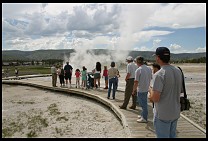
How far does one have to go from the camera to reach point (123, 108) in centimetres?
909

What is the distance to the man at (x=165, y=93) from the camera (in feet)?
12.7

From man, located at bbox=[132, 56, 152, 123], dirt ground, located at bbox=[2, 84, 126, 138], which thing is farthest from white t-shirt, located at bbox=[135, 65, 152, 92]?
dirt ground, located at bbox=[2, 84, 126, 138]

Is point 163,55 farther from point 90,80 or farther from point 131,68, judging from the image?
point 90,80

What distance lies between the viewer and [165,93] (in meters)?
3.94

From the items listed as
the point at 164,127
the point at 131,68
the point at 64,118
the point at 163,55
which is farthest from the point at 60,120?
the point at 163,55

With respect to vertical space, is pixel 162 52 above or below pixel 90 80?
above

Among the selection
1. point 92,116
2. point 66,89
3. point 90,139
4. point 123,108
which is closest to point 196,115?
point 123,108

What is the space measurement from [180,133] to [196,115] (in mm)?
3827

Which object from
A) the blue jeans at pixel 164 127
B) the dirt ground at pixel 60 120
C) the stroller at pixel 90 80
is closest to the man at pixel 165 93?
the blue jeans at pixel 164 127

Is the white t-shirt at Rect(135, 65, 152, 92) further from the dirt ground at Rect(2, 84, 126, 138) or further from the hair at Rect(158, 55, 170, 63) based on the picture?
the hair at Rect(158, 55, 170, 63)

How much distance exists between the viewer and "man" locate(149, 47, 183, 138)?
388cm

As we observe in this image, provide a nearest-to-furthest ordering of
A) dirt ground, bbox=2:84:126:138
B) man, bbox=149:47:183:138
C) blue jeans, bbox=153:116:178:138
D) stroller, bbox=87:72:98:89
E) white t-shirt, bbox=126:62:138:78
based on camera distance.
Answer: man, bbox=149:47:183:138
blue jeans, bbox=153:116:178:138
dirt ground, bbox=2:84:126:138
white t-shirt, bbox=126:62:138:78
stroller, bbox=87:72:98:89

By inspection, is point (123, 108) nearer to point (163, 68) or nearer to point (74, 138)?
point (74, 138)

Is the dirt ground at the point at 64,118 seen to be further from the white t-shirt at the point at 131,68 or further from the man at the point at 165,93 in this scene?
the man at the point at 165,93
